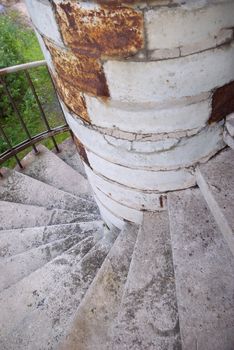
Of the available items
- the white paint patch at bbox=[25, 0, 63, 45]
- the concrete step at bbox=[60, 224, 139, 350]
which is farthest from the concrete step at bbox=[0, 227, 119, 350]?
the white paint patch at bbox=[25, 0, 63, 45]

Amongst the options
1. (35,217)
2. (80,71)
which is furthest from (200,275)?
(35,217)

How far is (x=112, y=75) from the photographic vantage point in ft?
4.18

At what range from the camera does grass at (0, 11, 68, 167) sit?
185 inches

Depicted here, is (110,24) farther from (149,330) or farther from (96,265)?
(96,265)

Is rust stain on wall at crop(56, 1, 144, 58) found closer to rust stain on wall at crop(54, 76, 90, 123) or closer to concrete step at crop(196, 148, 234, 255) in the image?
rust stain on wall at crop(54, 76, 90, 123)

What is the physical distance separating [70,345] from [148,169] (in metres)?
1.12

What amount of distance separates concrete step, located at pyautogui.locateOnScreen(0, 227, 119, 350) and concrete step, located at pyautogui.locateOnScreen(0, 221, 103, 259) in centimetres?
Answer: 30

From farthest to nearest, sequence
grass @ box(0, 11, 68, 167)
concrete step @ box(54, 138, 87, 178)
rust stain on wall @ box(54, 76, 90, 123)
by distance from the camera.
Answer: grass @ box(0, 11, 68, 167) < concrete step @ box(54, 138, 87, 178) < rust stain on wall @ box(54, 76, 90, 123)

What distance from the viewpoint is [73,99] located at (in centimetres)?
159

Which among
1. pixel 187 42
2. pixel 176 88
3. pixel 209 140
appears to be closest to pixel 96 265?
pixel 209 140

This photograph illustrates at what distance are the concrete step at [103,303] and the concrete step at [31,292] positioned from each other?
413mm

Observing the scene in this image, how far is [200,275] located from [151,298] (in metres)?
0.34

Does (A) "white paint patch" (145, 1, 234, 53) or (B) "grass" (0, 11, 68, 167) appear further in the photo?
(B) "grass" (0, 11, 68, 167)

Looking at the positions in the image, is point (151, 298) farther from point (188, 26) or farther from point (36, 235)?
point (36, 235)
